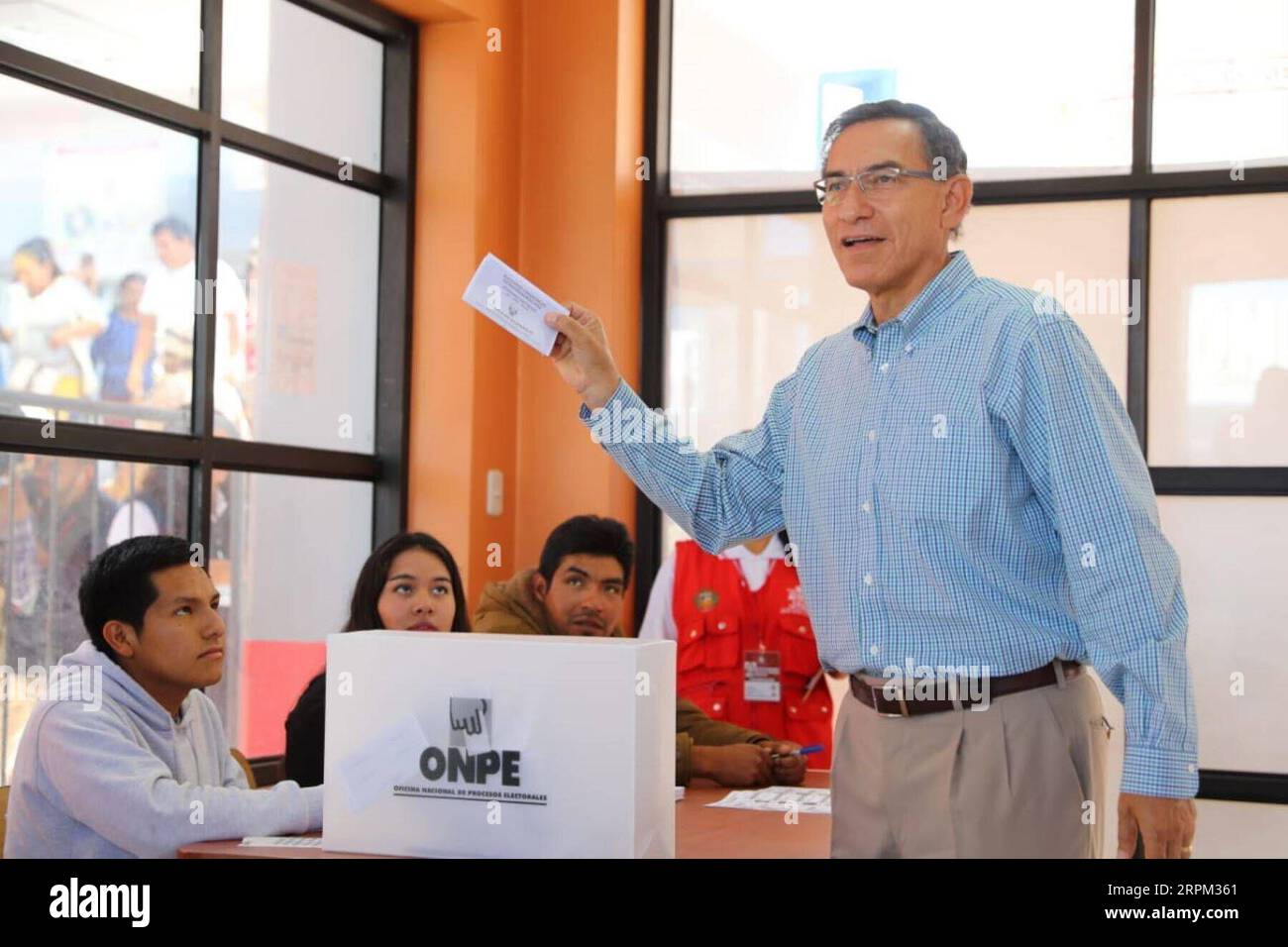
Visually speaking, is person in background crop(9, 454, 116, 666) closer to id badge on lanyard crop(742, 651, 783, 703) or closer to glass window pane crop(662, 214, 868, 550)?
id badge on lanyard crop(742, 651, 783, 703)

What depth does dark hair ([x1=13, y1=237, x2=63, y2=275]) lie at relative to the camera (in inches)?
141

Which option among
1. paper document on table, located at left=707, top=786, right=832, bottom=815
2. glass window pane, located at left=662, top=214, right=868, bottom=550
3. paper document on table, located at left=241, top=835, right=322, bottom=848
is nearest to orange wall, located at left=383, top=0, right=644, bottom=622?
glass window pane, located at left=662, top=214, right=868, bottom=550

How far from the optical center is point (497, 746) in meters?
1.85

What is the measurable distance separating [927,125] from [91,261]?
242 cm

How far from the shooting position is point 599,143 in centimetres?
521

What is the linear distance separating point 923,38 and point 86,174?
2.84 meters

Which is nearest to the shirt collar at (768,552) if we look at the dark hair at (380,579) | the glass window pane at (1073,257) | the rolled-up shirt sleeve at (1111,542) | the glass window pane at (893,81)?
the dark hair at (380,579)

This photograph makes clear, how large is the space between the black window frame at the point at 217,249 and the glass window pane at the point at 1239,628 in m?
2.55

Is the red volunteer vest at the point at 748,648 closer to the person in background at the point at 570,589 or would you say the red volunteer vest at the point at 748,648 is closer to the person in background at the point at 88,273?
the person in background at the point at 570,589

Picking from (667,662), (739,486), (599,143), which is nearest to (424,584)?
(739,486)

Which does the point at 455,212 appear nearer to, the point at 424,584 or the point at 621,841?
the point at 424,584

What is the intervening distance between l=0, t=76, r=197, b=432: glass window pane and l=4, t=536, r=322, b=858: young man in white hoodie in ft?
3.69

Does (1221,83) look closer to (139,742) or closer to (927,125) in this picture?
(927,125)

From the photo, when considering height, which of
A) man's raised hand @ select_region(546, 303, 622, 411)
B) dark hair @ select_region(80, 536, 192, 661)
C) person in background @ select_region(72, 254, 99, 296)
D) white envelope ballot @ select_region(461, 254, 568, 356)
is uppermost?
person in background @ select_region(72, 254, 99, 296)
